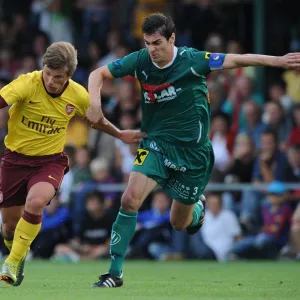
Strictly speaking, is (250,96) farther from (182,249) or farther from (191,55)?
(191,55)

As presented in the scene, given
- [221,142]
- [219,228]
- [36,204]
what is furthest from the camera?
[221,142]

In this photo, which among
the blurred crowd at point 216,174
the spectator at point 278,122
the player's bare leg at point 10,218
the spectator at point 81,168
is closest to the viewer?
the player's bare leg at point 10,218

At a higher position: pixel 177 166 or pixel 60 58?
pixel 60 58

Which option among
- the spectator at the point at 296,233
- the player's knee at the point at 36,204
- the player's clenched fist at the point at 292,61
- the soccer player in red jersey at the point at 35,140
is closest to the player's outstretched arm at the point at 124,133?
the soccer player in red jersey at the point at 35,140

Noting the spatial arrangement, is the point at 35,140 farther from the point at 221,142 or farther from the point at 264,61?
the point at 221,142

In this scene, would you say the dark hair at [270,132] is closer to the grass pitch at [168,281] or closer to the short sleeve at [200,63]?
the grass pitch at [168,281]

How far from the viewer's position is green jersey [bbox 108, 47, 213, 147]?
32.5ft

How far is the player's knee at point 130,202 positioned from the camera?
370 inches

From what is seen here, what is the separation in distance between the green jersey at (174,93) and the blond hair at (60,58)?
0.55 m

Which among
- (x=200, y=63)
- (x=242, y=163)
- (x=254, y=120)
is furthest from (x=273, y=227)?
(x=200, y=63)

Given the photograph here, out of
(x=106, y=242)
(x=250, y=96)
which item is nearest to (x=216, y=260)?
(x=106, y=242)

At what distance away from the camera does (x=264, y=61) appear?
30.2 ft

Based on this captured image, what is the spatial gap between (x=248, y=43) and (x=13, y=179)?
10.3m

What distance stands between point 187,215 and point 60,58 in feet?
8.39
